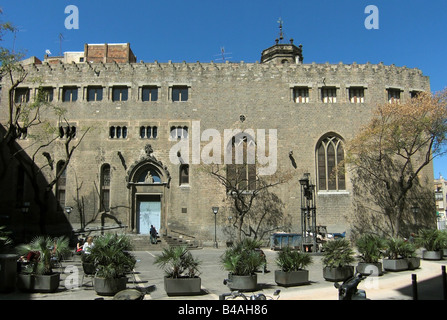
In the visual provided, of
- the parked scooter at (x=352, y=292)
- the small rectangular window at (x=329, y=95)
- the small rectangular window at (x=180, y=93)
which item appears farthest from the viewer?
the small rectangular window at (x=329, y=95)

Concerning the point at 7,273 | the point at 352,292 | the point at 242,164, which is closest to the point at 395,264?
the point at 352,292

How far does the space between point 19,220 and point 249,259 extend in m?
24.7

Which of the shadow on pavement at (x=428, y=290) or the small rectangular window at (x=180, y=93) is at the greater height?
the small rectangular window at (x=180, y=93)

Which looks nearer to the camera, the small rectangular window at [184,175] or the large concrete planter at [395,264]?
the large concrete planter at [395,264]

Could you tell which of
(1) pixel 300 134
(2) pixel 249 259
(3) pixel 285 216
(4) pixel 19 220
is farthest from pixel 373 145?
(4) pixel 19 220

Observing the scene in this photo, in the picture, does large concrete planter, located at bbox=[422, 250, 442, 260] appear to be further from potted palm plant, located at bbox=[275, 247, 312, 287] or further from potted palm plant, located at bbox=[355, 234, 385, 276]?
potted palm plant, located at bbox=[275, 247, 312, 287]

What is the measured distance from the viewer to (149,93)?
106 feet

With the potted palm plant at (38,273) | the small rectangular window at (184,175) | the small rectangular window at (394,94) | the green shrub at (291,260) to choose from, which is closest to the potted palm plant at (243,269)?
the green shrub at (291,260)

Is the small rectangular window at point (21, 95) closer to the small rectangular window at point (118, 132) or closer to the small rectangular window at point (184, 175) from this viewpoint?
the small rectangular window at point (118, 132)

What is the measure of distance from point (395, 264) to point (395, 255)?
44cm

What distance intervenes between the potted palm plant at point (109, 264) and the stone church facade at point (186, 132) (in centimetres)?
1871

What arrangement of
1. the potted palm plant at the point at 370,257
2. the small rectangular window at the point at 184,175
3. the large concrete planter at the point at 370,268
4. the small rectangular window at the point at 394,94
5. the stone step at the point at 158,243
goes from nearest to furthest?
the large concrete planter at the point at 370,268
the potted palm plant at the point at 370,257
the stone step at the point at 158,243
the small rectangular window at the point at 184,175
the small rectangular window at the point at 394,94

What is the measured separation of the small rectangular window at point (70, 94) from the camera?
106 feet
